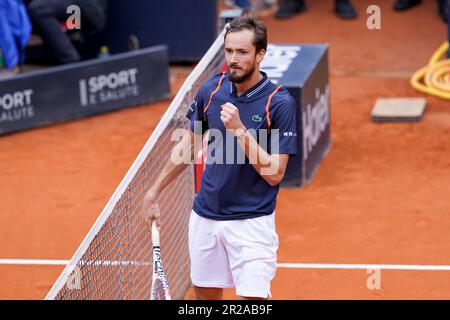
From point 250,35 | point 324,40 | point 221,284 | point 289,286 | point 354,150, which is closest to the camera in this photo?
point 250,35

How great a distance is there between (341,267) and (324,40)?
7.22 meters

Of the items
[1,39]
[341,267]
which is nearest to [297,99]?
[341,267]

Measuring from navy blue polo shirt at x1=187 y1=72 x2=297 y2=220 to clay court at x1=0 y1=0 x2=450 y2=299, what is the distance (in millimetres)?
1965

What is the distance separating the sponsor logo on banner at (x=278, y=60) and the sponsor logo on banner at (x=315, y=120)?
16.0 inches

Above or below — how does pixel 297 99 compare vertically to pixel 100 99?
above

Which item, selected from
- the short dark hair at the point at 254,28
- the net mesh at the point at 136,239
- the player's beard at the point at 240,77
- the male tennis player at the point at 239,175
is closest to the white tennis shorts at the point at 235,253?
the male tennis player at the point at 239,175

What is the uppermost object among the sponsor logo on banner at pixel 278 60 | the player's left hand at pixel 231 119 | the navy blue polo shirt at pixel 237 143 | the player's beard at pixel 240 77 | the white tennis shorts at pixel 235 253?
the player's beard at pixel 240 77

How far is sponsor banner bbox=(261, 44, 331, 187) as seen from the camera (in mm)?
9438

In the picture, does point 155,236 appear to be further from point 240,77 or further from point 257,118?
point 240,77

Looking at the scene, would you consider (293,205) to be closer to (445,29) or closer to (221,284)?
(221,284)

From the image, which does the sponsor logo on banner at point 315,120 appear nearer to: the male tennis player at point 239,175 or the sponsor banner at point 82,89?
the sponsor banner at point 82,89

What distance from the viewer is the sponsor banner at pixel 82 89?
1170cm

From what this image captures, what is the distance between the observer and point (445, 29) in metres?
14.7

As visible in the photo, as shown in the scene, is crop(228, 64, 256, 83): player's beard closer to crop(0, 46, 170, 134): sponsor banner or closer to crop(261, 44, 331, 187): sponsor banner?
crop(261, 44, 331, 187): sponsor banner
